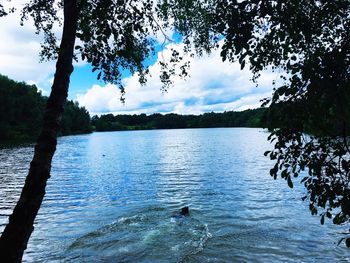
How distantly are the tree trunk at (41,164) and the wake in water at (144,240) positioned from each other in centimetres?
899

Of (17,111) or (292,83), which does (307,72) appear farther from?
(17,111)

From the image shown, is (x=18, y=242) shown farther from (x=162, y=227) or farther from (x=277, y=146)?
(x=162, y=227)

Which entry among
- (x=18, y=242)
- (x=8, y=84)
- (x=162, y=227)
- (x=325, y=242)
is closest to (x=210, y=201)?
(x=162, y=227)

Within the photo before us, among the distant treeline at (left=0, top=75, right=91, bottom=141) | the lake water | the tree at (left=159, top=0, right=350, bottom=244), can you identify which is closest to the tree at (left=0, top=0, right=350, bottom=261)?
the tree at (left=159, top=0, right=350, bottom=244)

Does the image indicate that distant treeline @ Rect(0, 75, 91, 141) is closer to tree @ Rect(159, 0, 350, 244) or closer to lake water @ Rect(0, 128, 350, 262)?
lake water @ Rect(0, 128, 350, 262)

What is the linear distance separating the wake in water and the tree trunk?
8988 millimetres

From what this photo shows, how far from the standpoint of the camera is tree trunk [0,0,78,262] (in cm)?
587

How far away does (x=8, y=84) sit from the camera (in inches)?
4946

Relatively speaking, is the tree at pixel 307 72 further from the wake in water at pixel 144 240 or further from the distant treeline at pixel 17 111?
the distant treeline at pixel 17 111

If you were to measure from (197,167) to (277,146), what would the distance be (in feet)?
145

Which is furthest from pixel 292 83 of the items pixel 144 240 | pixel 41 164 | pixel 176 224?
pixel 176 224

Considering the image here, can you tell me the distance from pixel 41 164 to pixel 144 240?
11780mm

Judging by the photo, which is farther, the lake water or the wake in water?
the lake water

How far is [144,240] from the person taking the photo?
1659cm
